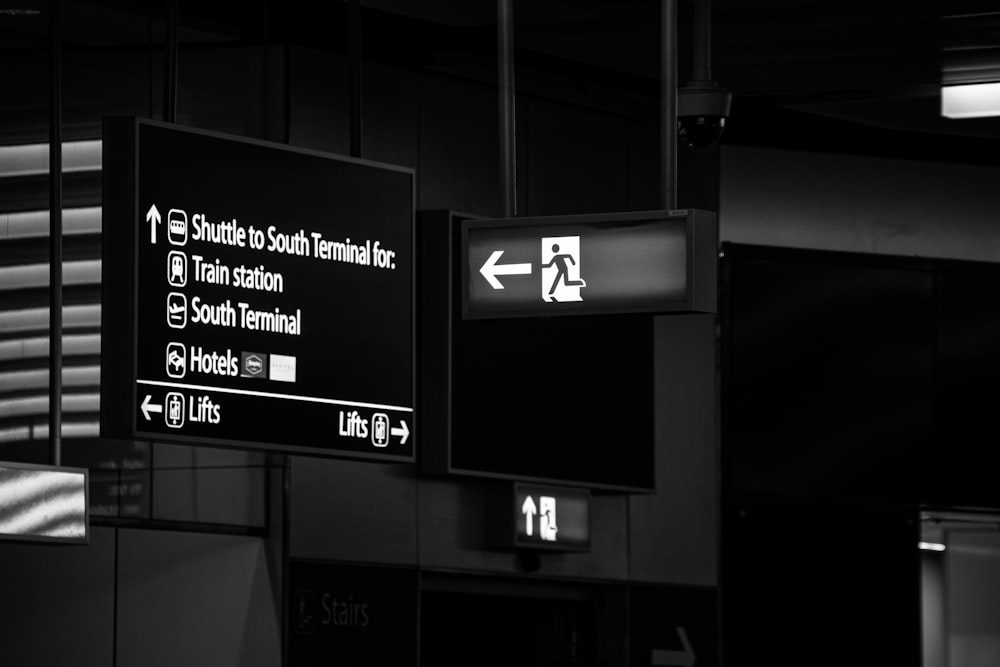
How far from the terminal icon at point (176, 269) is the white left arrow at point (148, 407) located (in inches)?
16.4

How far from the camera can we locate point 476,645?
35.5ft

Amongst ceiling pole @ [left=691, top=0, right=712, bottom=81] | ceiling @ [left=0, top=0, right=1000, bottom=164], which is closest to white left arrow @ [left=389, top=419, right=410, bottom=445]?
ceiling pole @ [left=691, top=0, right=712, bottom=81]

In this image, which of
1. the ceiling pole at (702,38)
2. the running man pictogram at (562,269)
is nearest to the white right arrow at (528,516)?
the ceiling pole at (702,38)

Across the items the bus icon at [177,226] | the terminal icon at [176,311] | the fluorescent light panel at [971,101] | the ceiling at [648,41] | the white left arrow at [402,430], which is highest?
the ceiling at [648,41]

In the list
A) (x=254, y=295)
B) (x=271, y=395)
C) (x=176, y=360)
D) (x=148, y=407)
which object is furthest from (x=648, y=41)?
(x=148, y=407)

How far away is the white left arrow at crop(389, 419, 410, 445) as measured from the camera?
7.29 metres

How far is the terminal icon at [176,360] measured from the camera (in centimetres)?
657

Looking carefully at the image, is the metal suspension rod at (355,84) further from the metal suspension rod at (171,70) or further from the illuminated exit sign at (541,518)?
the illuminated exit sign at (541,518)

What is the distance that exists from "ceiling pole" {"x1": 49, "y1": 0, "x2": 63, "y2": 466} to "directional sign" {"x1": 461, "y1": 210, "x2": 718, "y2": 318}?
215 centimetres

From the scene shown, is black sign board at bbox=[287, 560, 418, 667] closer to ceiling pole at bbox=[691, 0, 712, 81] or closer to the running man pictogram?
ceiling pole at bbox=[691, 0, 712, 81]

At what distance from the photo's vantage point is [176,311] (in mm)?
6633

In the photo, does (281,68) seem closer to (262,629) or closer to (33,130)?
(33,130)

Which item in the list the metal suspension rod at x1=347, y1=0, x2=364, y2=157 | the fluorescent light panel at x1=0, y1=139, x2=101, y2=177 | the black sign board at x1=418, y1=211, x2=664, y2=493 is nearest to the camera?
the metal suspension rod at x1=347, y1=0, x2=364, y2=157

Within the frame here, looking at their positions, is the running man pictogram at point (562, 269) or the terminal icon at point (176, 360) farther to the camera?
the terminal icon at point (176, 360)
